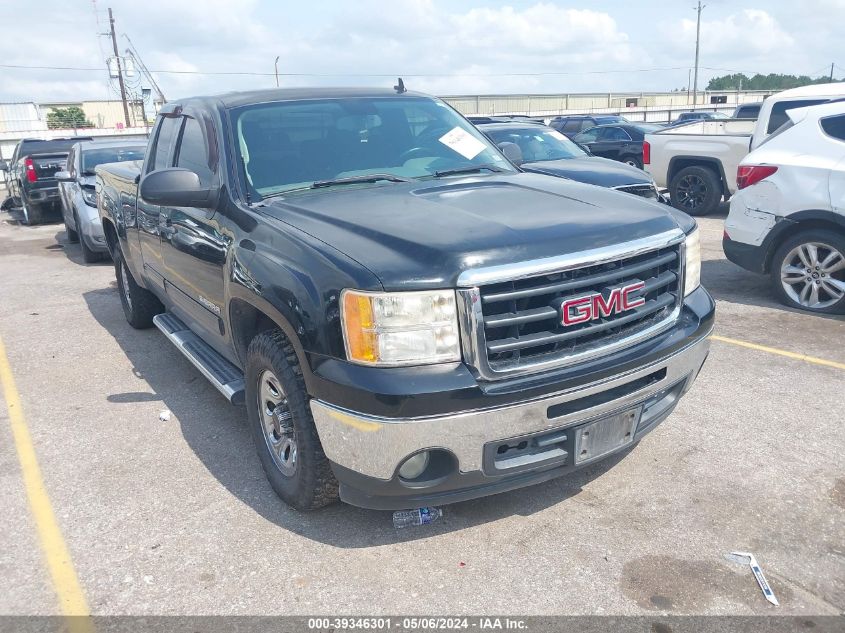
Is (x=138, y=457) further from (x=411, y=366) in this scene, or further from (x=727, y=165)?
(x=727, y=165)

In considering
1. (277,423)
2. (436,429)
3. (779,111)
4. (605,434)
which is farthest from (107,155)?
(605,434)

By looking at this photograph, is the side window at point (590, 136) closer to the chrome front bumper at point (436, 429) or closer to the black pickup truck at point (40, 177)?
the black pickup truck at point (40, 177)

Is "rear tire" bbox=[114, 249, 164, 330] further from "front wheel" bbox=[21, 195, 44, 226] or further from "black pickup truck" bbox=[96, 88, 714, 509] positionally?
"front wheel" bbox=[21, 195, 44, 226]

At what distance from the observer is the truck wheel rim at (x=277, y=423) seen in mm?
3350

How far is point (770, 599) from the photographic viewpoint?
9.02 ft

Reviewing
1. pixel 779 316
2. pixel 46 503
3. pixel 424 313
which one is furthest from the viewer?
pixel 779 316

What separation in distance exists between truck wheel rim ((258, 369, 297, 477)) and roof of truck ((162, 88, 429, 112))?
163cm

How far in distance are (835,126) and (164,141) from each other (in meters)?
5.53

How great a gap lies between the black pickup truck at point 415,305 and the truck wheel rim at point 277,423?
0.01 m

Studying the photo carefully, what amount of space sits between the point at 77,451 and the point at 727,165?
34.0 feet

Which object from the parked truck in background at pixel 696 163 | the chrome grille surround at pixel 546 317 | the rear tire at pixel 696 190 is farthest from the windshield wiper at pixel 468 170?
the rear tire at pixel 696 190

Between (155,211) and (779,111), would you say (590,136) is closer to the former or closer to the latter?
(779,111)

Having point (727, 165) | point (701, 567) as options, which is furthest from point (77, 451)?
point (727, 165)

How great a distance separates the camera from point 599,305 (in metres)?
2.93
